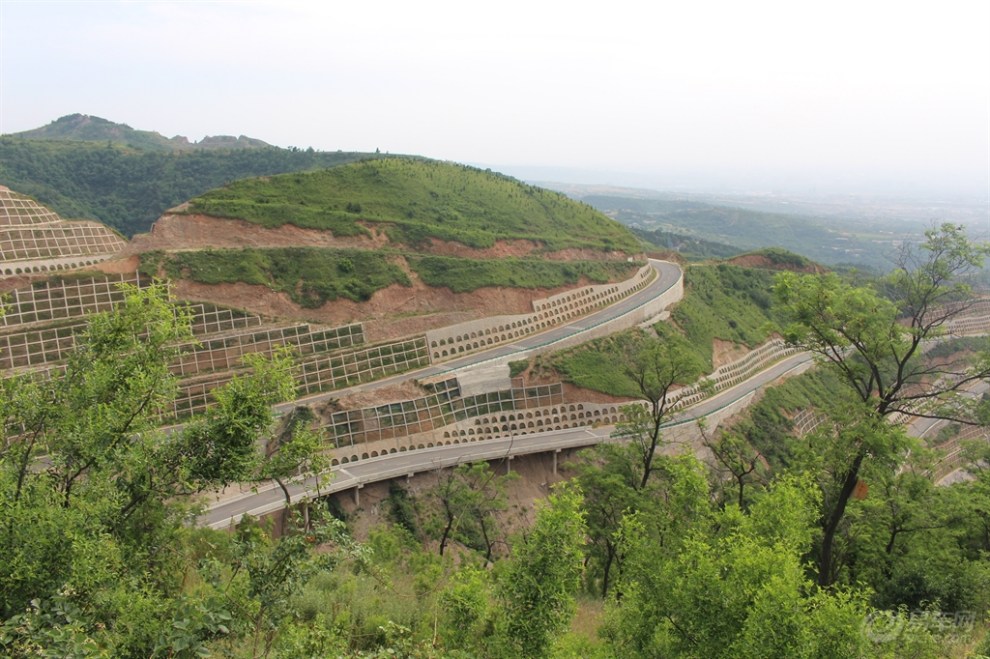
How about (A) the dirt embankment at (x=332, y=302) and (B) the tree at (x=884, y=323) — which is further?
(A) the dirt embankment at (x=332, y=302)

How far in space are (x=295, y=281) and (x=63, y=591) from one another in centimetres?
4309

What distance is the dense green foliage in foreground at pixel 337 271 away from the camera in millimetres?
46781

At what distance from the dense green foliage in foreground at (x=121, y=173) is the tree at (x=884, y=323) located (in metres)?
107

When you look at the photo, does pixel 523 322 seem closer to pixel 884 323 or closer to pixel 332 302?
pixel 332 302

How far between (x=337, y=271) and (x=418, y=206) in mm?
18174

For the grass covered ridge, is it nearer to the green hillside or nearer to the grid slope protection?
the green hillside

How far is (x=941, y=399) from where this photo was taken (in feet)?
56.1

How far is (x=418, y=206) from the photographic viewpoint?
67.2 metres

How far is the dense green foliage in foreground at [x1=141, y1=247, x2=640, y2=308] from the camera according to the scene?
153 feet

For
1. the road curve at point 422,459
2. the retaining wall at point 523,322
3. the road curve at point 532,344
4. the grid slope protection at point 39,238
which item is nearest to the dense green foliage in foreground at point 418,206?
the grid slope protection at point 39,238

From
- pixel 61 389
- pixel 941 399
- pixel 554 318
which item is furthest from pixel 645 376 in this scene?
pixel 554 318

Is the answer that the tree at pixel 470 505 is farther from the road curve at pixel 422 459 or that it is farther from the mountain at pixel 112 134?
the mountain at pixel 112 134

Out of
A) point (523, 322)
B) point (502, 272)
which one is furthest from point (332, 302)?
point (523, 322)

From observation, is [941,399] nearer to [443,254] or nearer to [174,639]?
[174,639]
